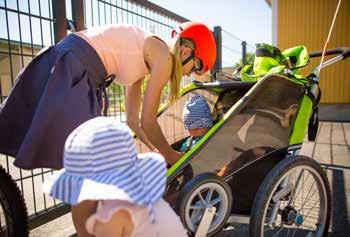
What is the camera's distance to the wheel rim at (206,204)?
1.45m

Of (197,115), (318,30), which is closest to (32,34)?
(197,115)

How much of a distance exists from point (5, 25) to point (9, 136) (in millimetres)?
889

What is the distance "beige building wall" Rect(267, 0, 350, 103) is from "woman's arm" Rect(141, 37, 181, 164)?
6.77m

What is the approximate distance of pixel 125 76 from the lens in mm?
1728

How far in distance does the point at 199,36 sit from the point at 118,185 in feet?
3.59

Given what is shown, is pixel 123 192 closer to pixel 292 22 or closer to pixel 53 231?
pixel 53 231

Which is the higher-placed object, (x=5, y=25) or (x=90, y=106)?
(x=5, y=25)

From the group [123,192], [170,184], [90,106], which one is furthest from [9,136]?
[123,192]

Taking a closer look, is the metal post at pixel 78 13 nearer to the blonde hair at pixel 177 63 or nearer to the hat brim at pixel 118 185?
the blonde hair at pixel 177 63

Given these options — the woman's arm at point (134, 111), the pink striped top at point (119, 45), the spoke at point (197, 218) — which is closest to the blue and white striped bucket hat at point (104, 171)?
the spoke at point (197, 218)

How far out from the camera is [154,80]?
1595mm

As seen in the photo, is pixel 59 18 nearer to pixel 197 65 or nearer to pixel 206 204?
pixel 197 65

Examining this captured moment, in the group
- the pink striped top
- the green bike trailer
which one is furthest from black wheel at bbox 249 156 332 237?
the pink striped top

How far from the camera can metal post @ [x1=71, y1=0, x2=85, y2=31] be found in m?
2.51
